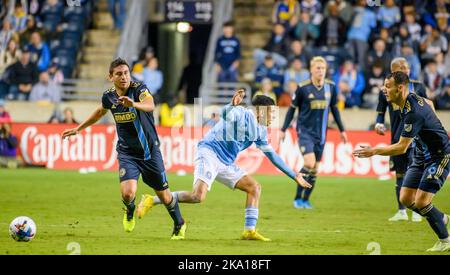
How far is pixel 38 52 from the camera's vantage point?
3089 centimetres

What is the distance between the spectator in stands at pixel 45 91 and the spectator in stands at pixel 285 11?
21.5 feet

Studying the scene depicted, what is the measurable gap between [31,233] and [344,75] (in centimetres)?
1634

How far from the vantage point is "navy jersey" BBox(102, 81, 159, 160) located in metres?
13.8

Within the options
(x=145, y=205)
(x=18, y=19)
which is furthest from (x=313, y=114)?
(x=18, y=19)

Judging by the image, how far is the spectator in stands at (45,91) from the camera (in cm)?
2986

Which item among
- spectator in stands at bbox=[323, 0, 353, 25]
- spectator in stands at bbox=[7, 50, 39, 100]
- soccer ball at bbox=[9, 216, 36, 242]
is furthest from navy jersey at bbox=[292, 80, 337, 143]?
spectator in stands at bbox=[7, 50, 39, 100]

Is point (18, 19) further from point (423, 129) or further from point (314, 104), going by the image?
point (423, 129)

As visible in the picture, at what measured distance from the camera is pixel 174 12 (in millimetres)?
28422

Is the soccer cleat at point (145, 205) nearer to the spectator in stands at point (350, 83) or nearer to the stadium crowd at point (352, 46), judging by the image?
the stadium crowd at point (352, 46)

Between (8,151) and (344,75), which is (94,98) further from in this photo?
(344,75)

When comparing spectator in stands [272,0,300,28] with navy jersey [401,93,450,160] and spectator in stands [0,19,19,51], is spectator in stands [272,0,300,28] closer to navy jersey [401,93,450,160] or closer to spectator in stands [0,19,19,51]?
spectator in stands [0,19,19,51]

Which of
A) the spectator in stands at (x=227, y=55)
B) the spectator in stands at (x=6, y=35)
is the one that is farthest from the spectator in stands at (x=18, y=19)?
the spectator in stands at (x=227, y=55)
